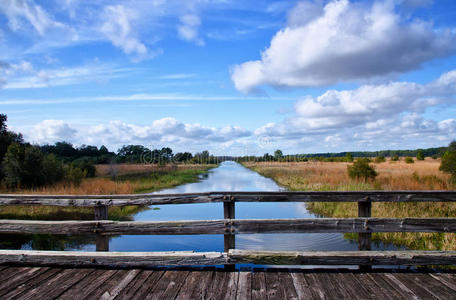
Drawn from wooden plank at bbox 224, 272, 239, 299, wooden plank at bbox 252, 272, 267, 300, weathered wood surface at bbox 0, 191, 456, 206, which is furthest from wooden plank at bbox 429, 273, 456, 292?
wooden plank at bbox 224, 272, 239, 299

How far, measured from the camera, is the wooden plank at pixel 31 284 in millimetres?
3246

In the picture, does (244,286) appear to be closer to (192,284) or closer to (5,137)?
(192,284)

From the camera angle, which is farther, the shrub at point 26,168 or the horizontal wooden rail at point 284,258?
the shrub at point 26,168

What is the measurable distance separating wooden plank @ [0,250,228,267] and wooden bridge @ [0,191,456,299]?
0.01 m

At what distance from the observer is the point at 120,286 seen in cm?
345

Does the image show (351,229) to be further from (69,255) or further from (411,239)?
(411,239)

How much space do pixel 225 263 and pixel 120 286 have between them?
125 centimetres

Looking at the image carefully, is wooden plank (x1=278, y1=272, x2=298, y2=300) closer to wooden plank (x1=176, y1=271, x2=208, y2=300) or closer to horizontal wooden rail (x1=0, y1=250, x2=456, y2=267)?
horizontal wooden rail (x1=0, y1=250, x2=456, y2=267)

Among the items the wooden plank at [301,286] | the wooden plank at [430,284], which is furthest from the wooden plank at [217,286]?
the wooden plank at [430,284]

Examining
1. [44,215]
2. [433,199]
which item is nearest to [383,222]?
[433,199]

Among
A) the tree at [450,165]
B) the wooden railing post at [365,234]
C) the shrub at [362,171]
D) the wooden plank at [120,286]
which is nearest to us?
the wooden plank at [120,286]

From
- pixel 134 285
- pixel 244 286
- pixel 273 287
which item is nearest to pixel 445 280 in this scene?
pixel 273 287

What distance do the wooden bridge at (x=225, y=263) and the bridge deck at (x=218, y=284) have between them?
0.04ft

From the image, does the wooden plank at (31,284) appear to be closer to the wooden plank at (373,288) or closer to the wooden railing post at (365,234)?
the wooden plank at (373,288)
